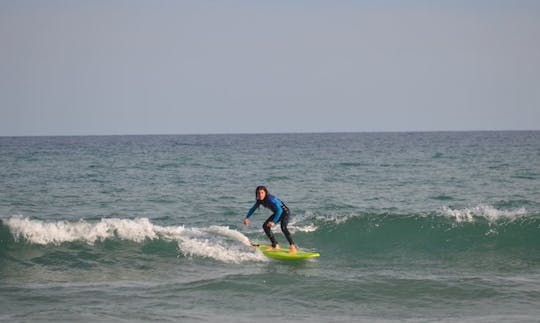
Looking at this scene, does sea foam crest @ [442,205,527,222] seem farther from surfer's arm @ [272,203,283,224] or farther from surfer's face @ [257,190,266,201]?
surfer's face @ [257,190,266,201]

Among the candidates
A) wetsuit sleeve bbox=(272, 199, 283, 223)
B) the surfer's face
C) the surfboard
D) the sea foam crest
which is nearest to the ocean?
the sea foam crest

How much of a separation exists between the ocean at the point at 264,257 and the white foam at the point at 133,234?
45mm

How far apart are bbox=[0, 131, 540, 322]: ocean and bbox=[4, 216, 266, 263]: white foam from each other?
0.05 metres

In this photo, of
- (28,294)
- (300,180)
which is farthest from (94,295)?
(300,180)

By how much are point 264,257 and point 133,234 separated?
3671mm

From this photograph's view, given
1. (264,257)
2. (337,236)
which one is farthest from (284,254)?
(337,236)

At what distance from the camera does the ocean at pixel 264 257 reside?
1044 centimetres

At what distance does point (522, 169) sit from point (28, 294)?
28.5m

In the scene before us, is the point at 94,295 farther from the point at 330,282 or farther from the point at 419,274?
the point at 419,274

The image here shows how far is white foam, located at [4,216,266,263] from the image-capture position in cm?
1515

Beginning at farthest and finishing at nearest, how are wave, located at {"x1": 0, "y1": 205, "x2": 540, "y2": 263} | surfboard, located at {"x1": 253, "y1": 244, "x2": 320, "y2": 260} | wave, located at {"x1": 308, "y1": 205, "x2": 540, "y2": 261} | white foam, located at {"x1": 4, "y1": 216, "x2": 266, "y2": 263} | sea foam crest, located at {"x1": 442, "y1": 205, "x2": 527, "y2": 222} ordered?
sea foam crest, located at {"x1": 442, "y1": 205, "x2": 527, "y2": 222}, wave, located at {"x1": 308, "y1": 205, "x2": 540, "y2": 261}, wave, located at {"x1": 0, "y1": 205, "x2": 540, "y2": 263}, white foam, located at {"x1": 4, "y1": 216, "x2": 266, "y2": 263}, surfboard, located at {"x1": 253, "y1": 244, "x2": 320, "y2": 260}

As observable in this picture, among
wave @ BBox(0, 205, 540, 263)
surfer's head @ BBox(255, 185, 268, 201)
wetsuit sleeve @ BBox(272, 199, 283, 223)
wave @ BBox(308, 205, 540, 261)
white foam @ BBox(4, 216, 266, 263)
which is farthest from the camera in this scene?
wave @ BBox(308, 205, 540, 261)

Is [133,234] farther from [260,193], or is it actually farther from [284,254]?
[284,254]

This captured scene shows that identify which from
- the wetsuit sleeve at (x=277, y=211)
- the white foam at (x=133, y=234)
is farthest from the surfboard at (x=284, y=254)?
the wetsuit sleeve at (x=277, y=211)
